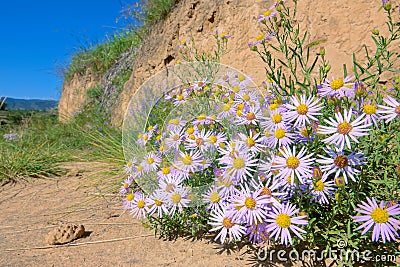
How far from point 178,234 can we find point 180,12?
10.5ft

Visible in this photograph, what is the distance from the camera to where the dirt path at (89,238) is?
1530 millimetres

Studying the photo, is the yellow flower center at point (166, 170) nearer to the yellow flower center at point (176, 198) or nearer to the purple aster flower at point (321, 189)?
the yellow flower center at point (176, 198)

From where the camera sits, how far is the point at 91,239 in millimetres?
1844

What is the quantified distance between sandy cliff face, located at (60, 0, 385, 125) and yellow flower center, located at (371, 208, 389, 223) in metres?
1.86

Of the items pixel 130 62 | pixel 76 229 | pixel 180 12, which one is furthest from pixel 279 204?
pixel 130 62

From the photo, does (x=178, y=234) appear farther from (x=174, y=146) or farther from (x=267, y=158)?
(x=267, y=158)

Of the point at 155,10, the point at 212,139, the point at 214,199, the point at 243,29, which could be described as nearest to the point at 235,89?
the point at 212,139

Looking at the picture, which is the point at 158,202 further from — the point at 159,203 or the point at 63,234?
the point at 63,234

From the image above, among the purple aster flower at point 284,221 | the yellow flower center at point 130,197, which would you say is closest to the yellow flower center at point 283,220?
the purple aster flower at point 284,221

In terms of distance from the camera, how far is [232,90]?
1.96 m

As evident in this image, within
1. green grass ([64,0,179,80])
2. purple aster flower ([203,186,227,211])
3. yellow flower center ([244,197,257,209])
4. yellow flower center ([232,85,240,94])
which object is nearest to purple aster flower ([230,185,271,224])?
yellow flower center ([244,197,257,209])

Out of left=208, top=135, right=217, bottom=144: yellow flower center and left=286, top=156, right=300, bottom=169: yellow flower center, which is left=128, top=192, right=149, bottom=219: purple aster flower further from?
left=286, top=156, right=300, bottom=169: yellow flower center

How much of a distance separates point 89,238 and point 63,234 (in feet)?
0.42

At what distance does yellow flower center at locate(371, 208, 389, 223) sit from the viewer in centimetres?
106
